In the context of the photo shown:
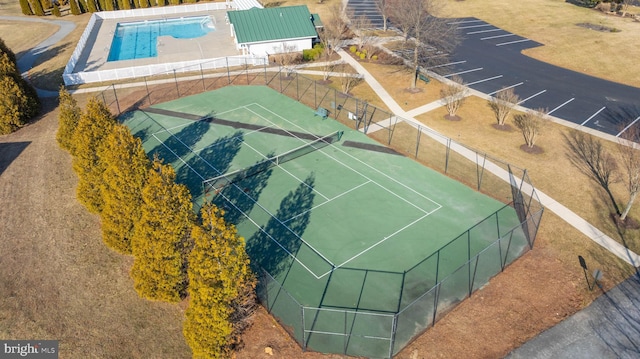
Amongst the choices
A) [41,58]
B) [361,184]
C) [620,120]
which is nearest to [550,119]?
[620,120]

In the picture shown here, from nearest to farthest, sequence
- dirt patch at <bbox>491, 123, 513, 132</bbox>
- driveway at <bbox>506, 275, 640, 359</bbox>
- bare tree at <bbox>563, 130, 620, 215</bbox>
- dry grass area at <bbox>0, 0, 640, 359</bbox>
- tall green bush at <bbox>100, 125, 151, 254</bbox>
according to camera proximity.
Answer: driveway at <bbox>506, 275, 640, 359</bbox>
dry grass area at <bbox>0, 0, 640, 359</bbox>
tall green bush at <bbox>100, 125, 151, 254</bbox>
bare tree at <bbox>563, 130, 620, 215</bbox>
dirt patch at <bbox>491, 123, 513, 132</bbox>

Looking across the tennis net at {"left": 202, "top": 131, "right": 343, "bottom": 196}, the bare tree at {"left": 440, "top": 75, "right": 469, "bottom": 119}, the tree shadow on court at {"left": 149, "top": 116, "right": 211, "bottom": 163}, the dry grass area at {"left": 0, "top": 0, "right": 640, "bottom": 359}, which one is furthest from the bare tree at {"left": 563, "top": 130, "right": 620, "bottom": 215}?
the tree shadow on court at {"left": 149, "top": 116, "right": 211, "bottom": 163}

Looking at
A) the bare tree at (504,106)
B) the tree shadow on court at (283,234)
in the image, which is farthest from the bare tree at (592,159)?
the tree shadow on court at (283,234)

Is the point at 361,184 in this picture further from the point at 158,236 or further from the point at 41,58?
the point at 41,58

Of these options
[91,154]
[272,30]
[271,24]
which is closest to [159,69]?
[272,30]

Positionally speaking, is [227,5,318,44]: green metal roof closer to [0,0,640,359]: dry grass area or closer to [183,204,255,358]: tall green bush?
[0,0,640,359]: dry grass area

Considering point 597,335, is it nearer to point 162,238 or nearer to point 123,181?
point 162,238
